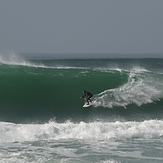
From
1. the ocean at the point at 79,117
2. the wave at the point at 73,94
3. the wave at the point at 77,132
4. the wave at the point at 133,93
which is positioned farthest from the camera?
the wave at the point at 133,93

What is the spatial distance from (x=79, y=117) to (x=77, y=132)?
2.70 meters

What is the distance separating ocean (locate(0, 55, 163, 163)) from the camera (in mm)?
8305

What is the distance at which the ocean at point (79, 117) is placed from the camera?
8.31 metres

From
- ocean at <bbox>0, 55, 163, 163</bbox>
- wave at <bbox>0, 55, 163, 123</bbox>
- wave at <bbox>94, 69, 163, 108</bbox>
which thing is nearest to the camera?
ocean at <bbox>0, 55, 163, 163</bbox>

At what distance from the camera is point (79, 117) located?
43.9 feet

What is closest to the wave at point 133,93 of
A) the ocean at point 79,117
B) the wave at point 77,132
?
the ocean at point 79,117

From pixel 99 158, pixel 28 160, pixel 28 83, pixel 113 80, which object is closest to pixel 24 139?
pixel 28 160

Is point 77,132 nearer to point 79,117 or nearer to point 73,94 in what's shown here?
point 79,117

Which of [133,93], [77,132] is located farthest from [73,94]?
[77,132]

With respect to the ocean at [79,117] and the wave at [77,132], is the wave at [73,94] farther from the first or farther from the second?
the wave at [77,132]

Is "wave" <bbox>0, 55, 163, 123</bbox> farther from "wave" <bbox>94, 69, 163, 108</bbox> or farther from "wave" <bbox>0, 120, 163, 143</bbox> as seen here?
"wave" <bbox>0, 120, 163, 143</bbox>

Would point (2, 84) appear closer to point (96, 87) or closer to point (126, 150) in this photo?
point (96, 87)

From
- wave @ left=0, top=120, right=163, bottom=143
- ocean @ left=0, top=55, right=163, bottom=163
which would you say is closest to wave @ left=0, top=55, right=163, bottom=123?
ocean @ left=0, top=55, right=163, bottom=163

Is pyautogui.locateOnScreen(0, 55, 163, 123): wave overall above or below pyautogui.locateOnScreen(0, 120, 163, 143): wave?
above
